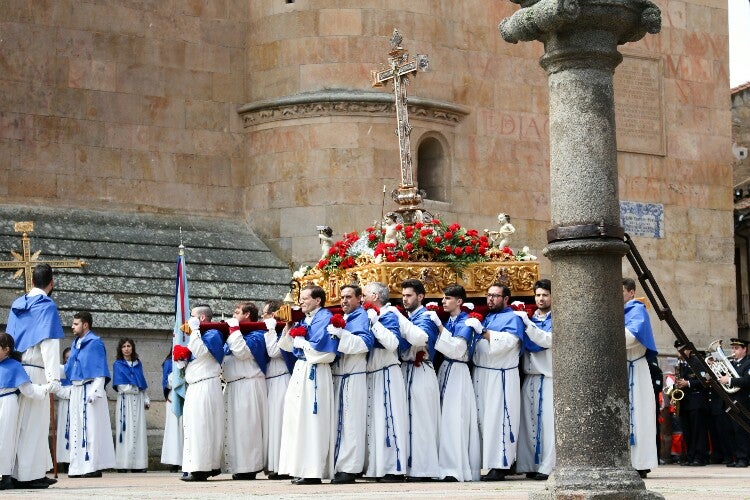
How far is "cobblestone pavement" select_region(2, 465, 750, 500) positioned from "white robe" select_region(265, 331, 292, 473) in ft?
1.93

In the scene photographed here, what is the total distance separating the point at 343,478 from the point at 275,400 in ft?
5.60

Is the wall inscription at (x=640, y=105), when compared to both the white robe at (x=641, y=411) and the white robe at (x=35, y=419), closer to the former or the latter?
the white robe at (x=641, y=411)

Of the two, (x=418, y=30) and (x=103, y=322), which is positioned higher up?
(x=418, y=30)

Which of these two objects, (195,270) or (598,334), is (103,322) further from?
(598,334)

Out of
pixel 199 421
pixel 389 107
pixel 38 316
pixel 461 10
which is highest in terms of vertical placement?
pixel 461 10

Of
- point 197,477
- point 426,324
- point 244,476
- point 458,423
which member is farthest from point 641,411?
point 197,477

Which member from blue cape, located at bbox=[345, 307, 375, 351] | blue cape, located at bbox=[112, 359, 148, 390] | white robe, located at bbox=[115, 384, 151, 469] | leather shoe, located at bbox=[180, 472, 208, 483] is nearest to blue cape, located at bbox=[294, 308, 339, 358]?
blue cape, located at bbox=[345, 307, 375, 351]

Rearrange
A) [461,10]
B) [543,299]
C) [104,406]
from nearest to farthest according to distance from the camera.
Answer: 1. [543,299]
2. [104,406]
3. [461,10]

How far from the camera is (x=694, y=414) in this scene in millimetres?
19094

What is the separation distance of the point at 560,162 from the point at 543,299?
5071 mm

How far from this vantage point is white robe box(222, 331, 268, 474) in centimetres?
1417

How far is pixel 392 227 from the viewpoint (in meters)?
14.3

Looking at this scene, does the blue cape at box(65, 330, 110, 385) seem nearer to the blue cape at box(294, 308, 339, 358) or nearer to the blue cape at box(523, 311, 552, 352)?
the blue cape at box(294, 308, 339, 358)

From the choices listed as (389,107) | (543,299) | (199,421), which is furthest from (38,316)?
(389,107)
